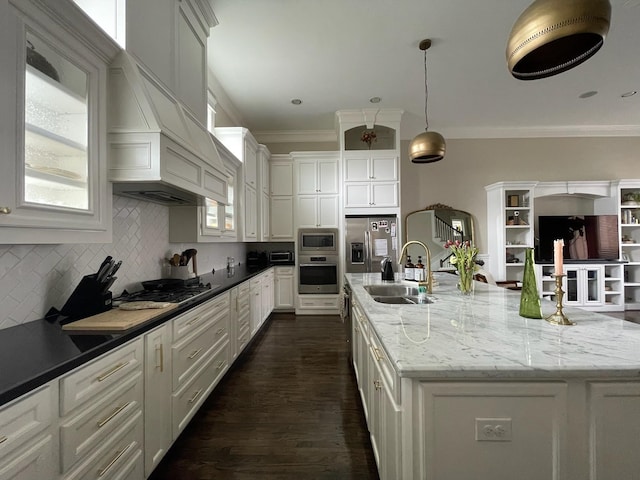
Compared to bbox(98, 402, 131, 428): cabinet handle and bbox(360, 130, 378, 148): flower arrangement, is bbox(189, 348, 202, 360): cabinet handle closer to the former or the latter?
bbox(98, 402, 131, 428): cabinet handle

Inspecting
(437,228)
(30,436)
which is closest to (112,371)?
(30,436)

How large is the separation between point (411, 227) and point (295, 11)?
3796 millimetres

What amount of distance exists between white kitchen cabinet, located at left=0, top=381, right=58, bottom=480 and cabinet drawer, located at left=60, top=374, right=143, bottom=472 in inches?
1.5

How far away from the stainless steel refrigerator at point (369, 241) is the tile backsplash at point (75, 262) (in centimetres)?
260

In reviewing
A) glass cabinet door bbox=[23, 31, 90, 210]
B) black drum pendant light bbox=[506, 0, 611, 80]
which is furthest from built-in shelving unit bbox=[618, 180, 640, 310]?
glass cabinet door bbox=[23, 31, 90, 210]

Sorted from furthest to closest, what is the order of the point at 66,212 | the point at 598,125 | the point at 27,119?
1. the point at 598,125
2. the point at 66,212
3. the point at 27,119

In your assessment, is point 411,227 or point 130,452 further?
point 411,227

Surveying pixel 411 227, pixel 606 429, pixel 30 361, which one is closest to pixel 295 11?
pixel 30 361

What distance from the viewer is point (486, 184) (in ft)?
17.2

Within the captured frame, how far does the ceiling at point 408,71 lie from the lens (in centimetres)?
250

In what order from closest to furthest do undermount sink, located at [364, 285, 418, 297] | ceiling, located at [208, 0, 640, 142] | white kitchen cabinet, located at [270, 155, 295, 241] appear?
undermount sink, located at [364, 285, 418, 297]
ceiling, located at [208, 0, 640, 142]
white kitchen cabinet, located at [270, 155, 295, 241]

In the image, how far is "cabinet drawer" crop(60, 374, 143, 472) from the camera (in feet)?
3.07

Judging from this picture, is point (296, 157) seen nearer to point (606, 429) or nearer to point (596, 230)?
point (606, 429)

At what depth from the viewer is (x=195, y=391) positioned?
1.83 metres
